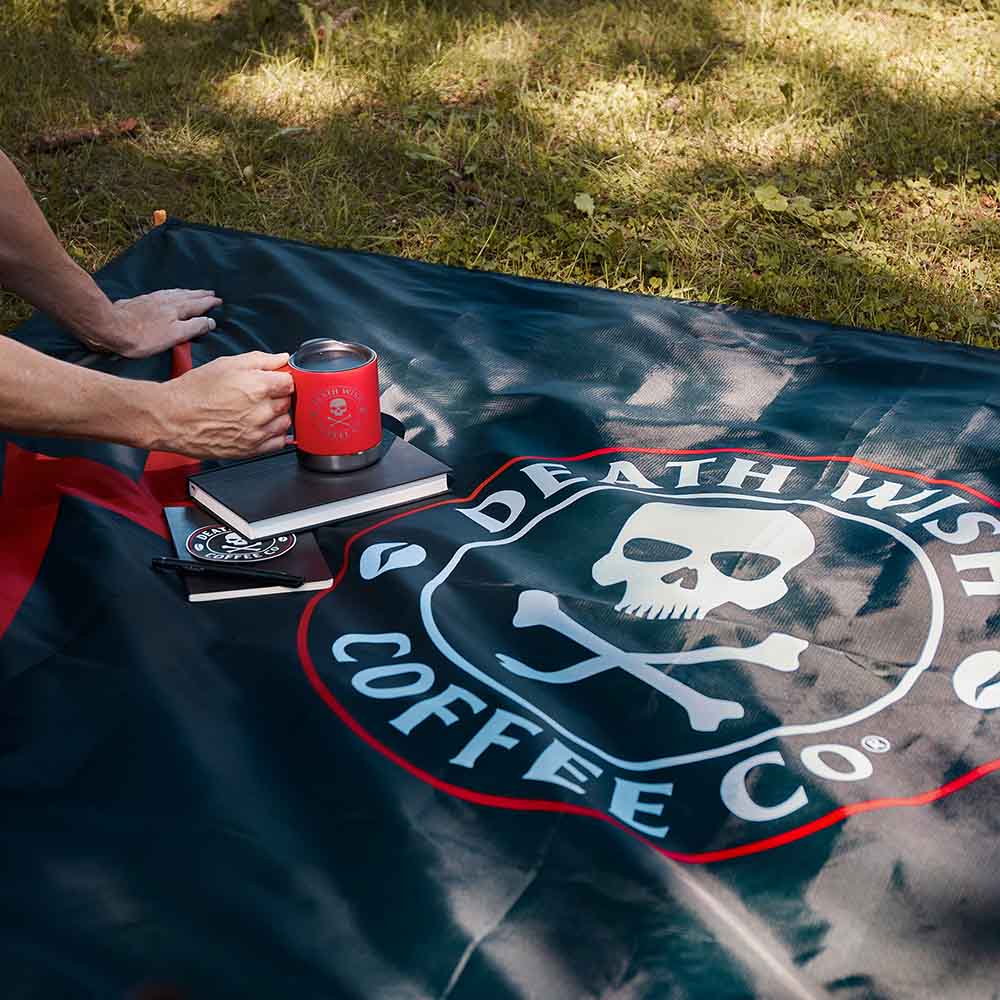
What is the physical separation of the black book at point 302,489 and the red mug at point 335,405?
33 millimetres

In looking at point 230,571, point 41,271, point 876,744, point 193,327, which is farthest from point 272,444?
point 876,744

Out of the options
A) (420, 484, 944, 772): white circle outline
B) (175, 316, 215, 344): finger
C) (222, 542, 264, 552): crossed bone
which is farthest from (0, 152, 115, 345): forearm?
(420, 484, 944, 772): white circle outline

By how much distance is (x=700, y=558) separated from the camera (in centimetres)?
176

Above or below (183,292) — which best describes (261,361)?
above

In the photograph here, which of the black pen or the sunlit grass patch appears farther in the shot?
the sunlit grass patch

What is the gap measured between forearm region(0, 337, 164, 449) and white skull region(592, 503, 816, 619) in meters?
0.73

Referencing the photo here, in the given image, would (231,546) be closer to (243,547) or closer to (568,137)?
(243,547)

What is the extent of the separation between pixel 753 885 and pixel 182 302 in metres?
1.77

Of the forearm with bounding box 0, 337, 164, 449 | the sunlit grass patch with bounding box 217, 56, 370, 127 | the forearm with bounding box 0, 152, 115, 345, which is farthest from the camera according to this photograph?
the sunlit grass patch with bounding box 217, 56, 370, 127

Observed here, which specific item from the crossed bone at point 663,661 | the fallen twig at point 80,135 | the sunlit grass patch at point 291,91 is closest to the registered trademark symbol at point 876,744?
the crossed bone at point 663,661

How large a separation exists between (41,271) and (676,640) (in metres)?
1.49

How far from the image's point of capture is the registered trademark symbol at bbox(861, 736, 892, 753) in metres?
1.42

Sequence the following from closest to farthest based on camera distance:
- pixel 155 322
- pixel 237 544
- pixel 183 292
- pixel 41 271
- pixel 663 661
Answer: pixel 663 661
pixel 237 544
pixel 41 271
pixel 155 322
pixel 183 292

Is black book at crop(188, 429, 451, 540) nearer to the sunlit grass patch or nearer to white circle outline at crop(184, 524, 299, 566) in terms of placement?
white circle outline at crop(184, 524, 299, 566)
